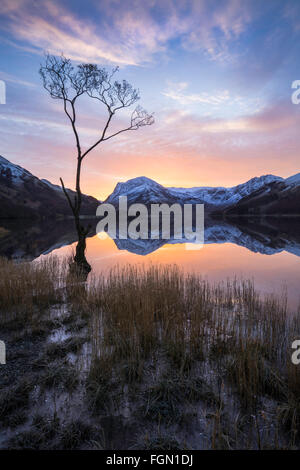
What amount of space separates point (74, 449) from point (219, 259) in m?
16.6

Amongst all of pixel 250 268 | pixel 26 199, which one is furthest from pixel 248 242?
pixel 26 199

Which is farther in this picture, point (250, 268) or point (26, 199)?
point (26, 199)

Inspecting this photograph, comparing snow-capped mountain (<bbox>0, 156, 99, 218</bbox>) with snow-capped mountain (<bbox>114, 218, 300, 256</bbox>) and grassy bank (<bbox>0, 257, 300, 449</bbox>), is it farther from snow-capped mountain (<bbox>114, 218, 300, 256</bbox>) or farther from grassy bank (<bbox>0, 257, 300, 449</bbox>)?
grassy bank (<bbox>0, 257, 300, 449</bbox>)

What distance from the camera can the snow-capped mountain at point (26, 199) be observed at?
116m

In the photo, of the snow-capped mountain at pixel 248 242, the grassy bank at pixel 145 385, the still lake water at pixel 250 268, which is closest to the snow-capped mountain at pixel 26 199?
the snow-capped mountain at pixel 248 242

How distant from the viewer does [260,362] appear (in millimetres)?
3873

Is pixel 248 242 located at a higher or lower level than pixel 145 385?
higher

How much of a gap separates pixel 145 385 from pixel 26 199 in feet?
535

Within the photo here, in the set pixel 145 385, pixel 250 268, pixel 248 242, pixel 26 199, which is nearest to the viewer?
pixel 145 385

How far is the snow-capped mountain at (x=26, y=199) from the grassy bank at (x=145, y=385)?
118 meters

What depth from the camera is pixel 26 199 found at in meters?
146

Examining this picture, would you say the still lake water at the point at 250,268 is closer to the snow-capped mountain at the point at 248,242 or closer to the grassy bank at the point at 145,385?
the snow-capped mountain at the point at 248,242

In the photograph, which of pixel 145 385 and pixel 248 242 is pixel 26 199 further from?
pixel 145 385
